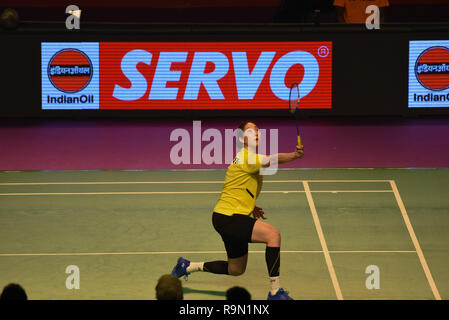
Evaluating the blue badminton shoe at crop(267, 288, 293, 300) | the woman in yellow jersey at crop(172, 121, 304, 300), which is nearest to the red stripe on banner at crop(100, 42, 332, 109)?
the woman in yellow jersey at crop(172, 121, 304, 300)

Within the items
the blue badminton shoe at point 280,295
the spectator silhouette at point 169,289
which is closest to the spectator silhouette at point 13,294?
the spectator silhouette at point 169,289

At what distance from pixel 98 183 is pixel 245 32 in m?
3.76

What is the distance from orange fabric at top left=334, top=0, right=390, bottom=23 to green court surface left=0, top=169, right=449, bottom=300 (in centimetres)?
355

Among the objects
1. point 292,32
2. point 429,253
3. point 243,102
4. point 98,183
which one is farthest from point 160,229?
point 292,32

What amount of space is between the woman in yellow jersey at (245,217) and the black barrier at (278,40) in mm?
6138

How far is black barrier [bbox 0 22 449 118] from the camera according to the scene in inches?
539

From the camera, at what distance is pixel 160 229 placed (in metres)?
10.2

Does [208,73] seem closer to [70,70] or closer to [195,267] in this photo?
[70,70]

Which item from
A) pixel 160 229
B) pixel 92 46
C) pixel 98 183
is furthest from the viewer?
pixel 92 46

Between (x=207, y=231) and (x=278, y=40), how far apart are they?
481 cm

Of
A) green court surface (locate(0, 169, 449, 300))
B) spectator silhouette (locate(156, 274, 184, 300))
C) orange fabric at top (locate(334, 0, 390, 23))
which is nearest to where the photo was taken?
spectator silhouette (locate(156, 274, 184, 300))

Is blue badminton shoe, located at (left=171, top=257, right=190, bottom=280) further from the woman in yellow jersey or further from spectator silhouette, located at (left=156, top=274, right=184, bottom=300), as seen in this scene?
spectator silhouette, located at (left=156, top=274, right=184, bottom=300)

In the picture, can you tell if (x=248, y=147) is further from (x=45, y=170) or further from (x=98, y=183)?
(x=45, y=170)

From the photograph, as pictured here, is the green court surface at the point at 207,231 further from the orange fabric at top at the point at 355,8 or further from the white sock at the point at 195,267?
the orange fabric at top at the point at 355,8
